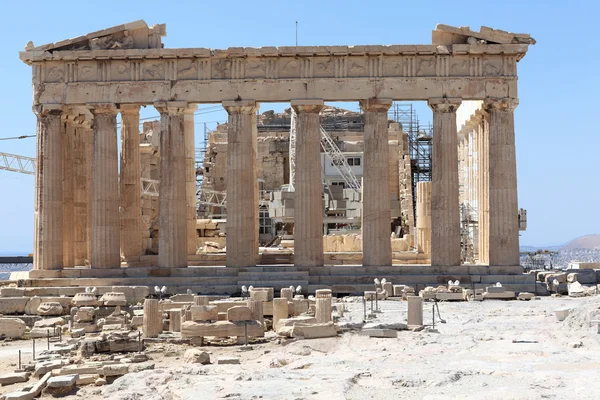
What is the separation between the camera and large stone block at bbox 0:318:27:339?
3109 centimetres

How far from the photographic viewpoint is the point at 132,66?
41531mm

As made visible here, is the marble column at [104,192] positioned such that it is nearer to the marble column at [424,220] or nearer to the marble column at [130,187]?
the marble column at [130,187]

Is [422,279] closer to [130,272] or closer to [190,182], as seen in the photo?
[130,272]

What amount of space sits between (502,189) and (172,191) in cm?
1451

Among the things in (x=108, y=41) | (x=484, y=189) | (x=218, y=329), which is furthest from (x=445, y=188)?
(x=108, y=41)

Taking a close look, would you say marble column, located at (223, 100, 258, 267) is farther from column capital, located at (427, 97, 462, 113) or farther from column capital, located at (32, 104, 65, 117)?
column capital, located at (427, 97, 462, 113)

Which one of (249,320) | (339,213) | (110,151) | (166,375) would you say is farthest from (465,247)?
(166,375)

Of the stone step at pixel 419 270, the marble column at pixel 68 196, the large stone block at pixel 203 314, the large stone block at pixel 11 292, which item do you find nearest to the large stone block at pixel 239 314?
the large stone block at pixel 203 314

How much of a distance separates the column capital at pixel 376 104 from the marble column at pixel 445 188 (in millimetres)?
1884

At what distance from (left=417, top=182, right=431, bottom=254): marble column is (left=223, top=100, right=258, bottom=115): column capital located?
11.4 meters

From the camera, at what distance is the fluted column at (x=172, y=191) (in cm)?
4138

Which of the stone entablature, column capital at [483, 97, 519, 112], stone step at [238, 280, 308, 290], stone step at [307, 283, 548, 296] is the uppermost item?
the stone entablature

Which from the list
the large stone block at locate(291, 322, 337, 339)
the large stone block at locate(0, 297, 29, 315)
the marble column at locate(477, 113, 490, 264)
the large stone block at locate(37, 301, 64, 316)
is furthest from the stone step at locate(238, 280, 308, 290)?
the large stone block at locate(291, 322, 337, 339)

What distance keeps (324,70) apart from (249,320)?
15.9 m
